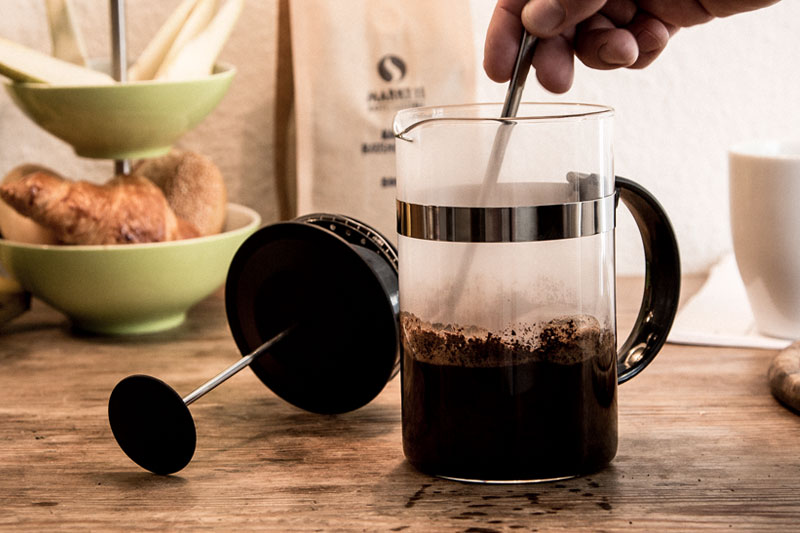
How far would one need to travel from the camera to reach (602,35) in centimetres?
57

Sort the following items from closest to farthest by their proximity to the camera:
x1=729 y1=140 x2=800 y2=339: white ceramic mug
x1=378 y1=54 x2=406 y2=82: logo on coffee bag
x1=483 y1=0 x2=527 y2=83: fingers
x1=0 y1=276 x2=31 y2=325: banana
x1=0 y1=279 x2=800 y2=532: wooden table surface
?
1. x1=0 y1=279 x2=800 y2=532: wooden table surface
2. x1=483 y1=0 x2=527 y2=83: fingers
3. x1=729 y1=140 x2=800 y2=339: white ceramic mug
4. x1=0 y1=276 x2=31 y2=325: banana
5. x1=378 y1=54 x2=406 y2=82: logo on coffee bag

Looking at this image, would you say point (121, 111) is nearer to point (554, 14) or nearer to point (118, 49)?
point (118, 49)

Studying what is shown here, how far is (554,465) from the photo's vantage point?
46cm

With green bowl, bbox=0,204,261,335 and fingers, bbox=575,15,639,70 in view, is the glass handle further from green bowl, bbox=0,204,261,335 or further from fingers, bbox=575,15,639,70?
green bowl, bbox=0,204,261,335

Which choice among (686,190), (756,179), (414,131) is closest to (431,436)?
(414,131)

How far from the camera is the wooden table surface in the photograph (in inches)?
17.3

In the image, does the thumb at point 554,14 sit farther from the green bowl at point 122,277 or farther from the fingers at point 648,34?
the green bowl at point 122,277

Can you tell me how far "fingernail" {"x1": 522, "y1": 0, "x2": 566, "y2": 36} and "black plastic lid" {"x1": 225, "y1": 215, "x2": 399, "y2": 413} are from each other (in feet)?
0.56

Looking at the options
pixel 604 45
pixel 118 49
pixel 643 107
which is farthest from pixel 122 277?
pixel 643 107

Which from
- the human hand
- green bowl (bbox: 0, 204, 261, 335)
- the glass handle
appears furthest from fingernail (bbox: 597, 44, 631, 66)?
green bowl (bbox: 0, 204, 261, 335)

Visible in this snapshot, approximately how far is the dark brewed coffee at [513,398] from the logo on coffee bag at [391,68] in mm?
506

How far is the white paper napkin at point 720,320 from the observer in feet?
2.39

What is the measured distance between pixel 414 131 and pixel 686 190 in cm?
66

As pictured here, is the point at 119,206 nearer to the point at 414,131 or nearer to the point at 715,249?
the point at 414,131
